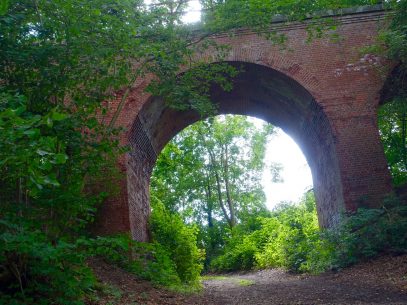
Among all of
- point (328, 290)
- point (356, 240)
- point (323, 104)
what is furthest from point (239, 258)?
point (328, 290)

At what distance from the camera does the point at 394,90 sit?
38.2 feet

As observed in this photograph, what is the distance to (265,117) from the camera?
1581cm

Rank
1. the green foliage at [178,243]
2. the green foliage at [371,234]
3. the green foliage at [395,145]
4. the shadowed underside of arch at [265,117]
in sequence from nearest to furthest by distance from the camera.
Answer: the green foliage at [371,234], the shadowed underside of arch at [265,117], the green foliage at [178,243], the green foliage at [395,145]

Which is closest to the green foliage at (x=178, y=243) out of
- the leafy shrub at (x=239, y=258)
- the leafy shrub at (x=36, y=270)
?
the leafy shrub at (x=36, y=270)

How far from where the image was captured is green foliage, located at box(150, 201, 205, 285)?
12.9 metres

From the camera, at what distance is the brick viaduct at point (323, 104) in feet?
37.2

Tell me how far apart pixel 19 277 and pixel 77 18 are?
9.75 feet

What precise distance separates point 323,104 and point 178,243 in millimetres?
5716

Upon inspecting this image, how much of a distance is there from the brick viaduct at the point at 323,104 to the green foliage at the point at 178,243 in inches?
22.8

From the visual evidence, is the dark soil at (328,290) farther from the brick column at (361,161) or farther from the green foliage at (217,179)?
the green foliage at (217,179)

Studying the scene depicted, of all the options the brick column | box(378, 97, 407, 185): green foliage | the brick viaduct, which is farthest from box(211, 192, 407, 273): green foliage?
box(378, 97, 407, 185): green foliage

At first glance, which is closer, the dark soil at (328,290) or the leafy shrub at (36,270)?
the leafy shrub at (36,270)

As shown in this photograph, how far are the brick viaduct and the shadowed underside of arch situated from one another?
0.04 meters

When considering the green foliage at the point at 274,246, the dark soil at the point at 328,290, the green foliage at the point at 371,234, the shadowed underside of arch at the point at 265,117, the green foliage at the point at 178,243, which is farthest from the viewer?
the green foliage at the point at 274,246
